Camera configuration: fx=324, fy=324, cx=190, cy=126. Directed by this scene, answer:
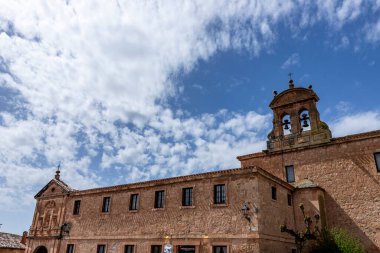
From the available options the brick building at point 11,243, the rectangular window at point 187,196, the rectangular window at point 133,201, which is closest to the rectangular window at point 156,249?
the rectangular window at point 187,196

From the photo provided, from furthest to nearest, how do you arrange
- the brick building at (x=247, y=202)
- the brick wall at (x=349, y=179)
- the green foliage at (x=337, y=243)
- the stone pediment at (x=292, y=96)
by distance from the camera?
the stone pediment at (x=292, y=96)
the brick wall at (x=349, y=179)
the green foliage at (x=337, y=243)
the brick building at (x=247, y=202)

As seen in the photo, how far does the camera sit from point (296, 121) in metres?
23.9

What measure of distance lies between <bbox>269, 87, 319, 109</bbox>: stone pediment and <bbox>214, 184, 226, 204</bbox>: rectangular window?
986 cm

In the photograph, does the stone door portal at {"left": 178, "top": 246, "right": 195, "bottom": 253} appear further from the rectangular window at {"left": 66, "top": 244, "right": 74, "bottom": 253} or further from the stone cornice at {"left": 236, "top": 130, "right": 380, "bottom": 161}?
the rectangular window at {"left": 66, "top": 244, "right": 74, "bottom": 253}

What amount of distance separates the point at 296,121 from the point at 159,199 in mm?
11458

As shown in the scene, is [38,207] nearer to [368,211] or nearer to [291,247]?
[291,247]

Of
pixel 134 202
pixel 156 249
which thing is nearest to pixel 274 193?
pixel 156 249

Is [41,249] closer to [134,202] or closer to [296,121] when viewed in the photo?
[134,202]

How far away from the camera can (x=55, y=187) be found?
27.4m

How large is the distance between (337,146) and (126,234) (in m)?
15.1

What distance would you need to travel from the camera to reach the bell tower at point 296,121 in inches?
897

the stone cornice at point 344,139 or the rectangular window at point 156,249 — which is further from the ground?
the stone cornice at point 344,139

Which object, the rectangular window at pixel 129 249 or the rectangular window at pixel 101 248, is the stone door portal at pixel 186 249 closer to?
the rectangular window at pixel 129 249

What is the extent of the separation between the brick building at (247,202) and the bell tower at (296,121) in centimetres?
7
